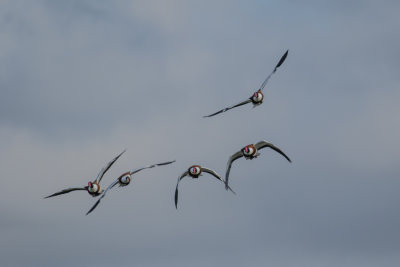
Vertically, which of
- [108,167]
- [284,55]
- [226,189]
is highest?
[284,55]

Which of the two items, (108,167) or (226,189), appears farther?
(108,167)

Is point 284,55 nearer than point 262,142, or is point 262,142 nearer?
point 262,142

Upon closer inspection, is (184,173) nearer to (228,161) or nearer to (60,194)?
(228,161)

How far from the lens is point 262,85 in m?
183

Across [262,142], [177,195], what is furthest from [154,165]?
[262,142]

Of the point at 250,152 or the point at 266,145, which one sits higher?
the point at 266,145

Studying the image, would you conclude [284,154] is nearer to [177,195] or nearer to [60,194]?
[177,195]

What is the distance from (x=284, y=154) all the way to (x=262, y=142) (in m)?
4.42

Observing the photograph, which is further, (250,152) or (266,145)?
(266,145)

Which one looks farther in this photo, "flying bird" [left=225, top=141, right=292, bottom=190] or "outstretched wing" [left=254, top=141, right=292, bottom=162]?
"outstretched wing" [left=254, top=141, right=292, bottom=162]

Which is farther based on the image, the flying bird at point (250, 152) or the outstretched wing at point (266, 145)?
the outstretched wing at point (266, 145)

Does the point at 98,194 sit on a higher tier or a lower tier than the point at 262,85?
lower

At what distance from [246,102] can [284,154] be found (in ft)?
36.0

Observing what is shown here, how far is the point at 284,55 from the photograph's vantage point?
633 ft
